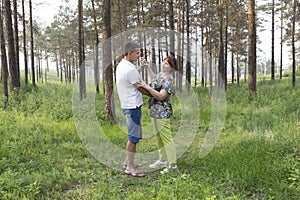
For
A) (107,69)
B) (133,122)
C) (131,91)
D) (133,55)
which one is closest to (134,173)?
(133,122)

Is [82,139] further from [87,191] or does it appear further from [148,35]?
[148,35]

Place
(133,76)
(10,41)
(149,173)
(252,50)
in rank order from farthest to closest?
(252,50), (10,41), (149,173), (133,76)

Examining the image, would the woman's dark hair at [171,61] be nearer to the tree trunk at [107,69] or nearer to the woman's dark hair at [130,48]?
the woman's dark hair at [130,48]

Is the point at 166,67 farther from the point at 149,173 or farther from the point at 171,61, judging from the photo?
the point at 149,173

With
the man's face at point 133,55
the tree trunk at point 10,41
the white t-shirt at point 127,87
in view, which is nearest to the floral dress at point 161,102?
the white t-shirt at point 127,87

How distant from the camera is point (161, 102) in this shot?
4492 mm

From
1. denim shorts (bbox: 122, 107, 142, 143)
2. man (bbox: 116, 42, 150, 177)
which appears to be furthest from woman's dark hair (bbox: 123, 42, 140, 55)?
denim shorts (bbox: 122, 107, 142, 143)

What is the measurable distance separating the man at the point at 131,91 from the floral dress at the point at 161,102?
11.9 inches

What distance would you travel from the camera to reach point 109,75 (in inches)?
324

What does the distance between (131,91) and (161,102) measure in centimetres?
62

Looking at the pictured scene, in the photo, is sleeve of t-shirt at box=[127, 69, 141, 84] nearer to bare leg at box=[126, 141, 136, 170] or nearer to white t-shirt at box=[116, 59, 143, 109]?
white t-shirt at box=[116, 59, 143, 109]

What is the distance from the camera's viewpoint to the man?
13.4ft

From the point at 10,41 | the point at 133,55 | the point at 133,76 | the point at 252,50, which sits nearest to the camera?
the point at 133,76

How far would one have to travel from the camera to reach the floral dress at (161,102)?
14.4 feet
